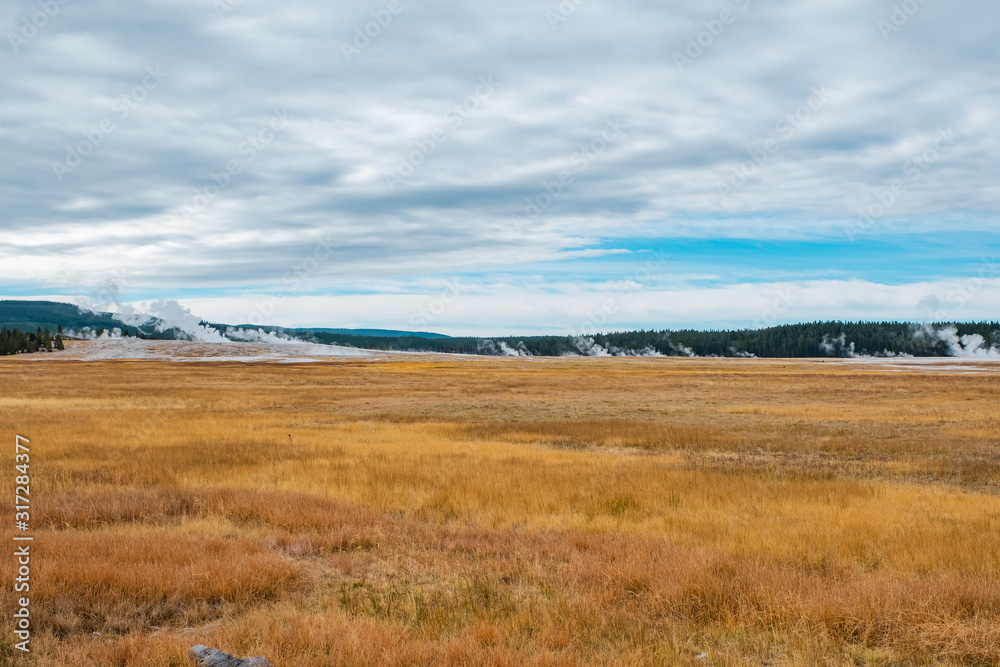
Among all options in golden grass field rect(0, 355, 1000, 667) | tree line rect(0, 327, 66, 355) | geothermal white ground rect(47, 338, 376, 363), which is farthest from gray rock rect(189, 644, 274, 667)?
tree line rect(0, 327, 66, 355)

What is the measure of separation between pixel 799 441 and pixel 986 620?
17763mm

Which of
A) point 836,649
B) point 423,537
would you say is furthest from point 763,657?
point 423,537

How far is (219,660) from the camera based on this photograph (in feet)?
19.2

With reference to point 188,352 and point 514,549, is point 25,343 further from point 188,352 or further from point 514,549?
point 514,549

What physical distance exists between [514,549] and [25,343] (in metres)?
162

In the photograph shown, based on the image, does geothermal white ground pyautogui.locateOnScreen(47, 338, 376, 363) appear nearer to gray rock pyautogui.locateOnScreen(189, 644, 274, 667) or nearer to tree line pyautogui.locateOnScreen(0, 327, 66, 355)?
tree line pyautogui.locateOnScreen(0, 327, 66, 355)

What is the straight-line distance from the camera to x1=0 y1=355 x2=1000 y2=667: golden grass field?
6.64 metres

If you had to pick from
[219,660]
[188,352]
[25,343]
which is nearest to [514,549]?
[219,660]

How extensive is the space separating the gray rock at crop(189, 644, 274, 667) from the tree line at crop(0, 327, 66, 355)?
6012 inches

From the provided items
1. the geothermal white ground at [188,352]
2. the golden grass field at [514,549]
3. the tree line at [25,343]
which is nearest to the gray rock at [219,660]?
the golden grass field at [514,549]

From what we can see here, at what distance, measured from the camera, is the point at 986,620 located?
6938 mm

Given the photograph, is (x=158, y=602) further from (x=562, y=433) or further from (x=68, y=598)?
(x=562, y=433)

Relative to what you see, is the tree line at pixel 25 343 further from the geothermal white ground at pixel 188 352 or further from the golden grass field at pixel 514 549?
the golden grass field at pixel 514 549

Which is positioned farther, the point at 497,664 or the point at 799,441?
the point at 799,441
